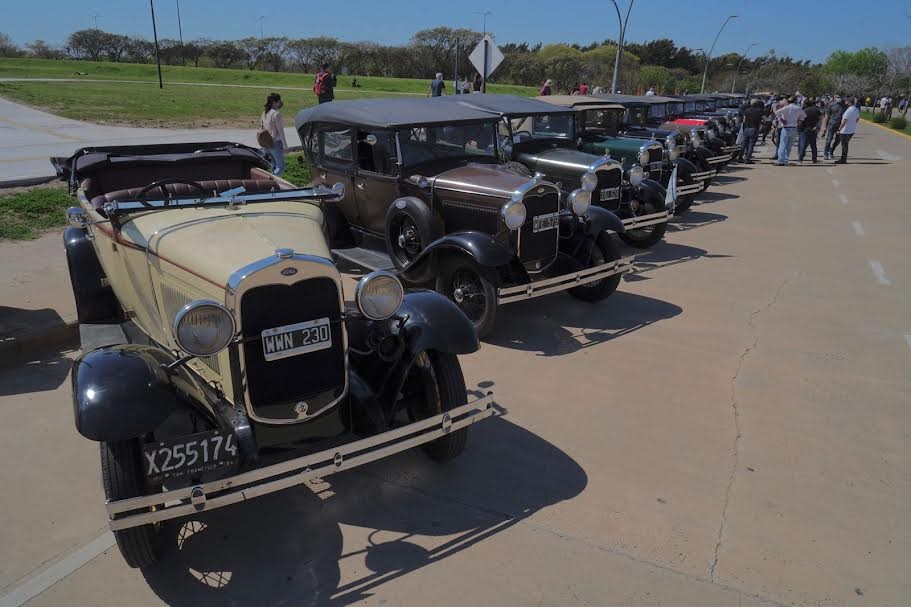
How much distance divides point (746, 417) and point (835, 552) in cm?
→ 134

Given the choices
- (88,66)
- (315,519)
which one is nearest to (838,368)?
(315,519)

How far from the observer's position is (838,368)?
5.12m

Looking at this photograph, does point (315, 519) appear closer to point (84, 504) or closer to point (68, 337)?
point (84, 504)

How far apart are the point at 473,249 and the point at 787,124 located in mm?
15846

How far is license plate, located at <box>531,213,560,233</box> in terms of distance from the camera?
5793 mm

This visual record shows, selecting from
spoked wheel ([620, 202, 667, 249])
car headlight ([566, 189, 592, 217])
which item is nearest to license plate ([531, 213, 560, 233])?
car headlight ([566, 189, 592, 217])

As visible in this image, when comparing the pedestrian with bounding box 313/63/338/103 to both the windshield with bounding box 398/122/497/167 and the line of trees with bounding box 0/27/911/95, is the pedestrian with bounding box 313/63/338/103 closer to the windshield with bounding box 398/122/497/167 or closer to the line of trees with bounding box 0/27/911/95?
the windshield with bounding box 398/122/497/167

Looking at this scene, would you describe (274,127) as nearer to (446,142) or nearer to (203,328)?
(446,142)

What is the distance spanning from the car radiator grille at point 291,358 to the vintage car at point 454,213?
222 cm

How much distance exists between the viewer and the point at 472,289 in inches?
219

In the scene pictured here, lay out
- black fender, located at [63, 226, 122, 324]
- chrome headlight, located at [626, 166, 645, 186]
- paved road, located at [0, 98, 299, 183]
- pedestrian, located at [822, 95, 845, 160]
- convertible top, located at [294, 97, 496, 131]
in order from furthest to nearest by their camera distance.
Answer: pedestrian, located at [822, 95, 845, 160]
paved road, located at [0, 98, 299, 183]
chrome headlight, located at [626, 166, 645, 186]
convertible top, located at [294, 97, 496, 131]
black fender, located at [63, 226, 122, 324]

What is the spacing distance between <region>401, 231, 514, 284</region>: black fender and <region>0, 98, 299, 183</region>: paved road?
7359mm

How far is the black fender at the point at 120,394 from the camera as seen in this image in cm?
259

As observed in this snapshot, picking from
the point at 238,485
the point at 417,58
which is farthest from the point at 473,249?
the point at 417,58
